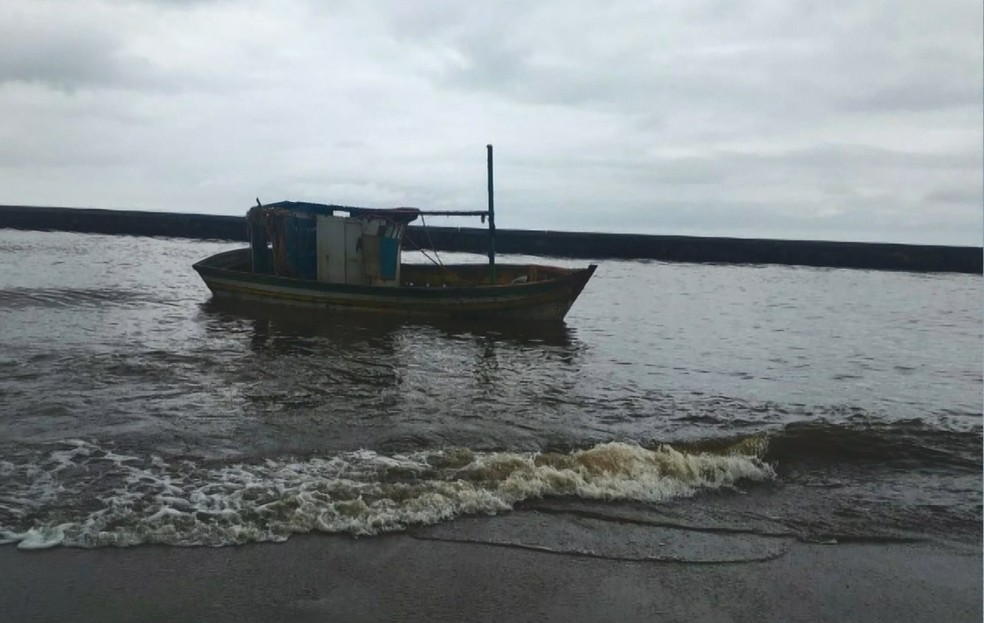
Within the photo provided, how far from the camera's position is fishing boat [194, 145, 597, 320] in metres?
17.4

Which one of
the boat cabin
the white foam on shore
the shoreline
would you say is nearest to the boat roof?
the boat cabin

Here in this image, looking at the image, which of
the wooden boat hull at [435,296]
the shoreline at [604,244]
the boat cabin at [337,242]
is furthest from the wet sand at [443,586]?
the shoreline at [604,244]

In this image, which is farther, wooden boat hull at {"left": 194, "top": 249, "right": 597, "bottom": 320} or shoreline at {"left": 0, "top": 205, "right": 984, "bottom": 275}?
shoreline at {"left": 0, "top": 205, "right": 984, "bottom": 275}

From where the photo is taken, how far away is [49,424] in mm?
7348

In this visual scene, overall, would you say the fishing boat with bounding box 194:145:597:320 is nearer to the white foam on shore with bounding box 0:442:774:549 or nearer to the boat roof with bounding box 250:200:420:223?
the boat roof with bounding box 250:200:420:223

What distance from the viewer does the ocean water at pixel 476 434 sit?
535 cm

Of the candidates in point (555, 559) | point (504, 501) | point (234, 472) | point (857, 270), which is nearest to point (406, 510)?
point (504, 501)

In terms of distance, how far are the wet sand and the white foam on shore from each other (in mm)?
212

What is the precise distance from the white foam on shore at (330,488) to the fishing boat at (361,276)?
34.3 feet

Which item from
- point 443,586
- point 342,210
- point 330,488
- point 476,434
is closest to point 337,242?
point 342,210

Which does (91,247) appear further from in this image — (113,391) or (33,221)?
(113,391)

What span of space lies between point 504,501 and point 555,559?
965 millimetres

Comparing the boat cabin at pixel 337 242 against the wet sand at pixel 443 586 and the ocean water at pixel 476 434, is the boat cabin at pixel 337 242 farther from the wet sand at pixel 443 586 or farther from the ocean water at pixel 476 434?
the wet sand at pixel 443 586

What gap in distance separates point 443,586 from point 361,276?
14.3 metres
